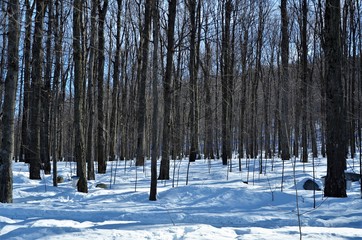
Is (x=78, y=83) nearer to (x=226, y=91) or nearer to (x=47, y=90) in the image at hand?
(x=47, y=90)

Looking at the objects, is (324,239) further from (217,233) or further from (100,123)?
(100,123)

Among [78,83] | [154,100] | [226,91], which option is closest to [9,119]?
[78,83]

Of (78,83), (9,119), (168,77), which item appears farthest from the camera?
(168,77)

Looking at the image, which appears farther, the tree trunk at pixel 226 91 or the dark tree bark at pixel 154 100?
the tree trunk at pixel 226 91

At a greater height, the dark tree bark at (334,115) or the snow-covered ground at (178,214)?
the dark tree bark at (334,115)

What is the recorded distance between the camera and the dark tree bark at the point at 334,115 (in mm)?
8047

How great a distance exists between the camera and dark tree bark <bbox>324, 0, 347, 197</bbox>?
8047 mm

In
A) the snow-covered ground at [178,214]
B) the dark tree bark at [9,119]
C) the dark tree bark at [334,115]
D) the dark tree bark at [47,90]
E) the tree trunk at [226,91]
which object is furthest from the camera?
the tree trunk at [226,91]

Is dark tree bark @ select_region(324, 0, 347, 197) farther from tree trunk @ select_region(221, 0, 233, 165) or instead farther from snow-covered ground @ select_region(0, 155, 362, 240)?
tree trunk @ select_region(221, 0, 233, 165)

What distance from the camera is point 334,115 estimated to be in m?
8.09

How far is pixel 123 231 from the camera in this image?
485 centimetres

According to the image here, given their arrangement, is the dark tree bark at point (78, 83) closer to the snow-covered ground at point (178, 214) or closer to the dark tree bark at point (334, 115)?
the snow-covered ground at point (178, 214)

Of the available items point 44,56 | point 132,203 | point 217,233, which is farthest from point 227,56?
point 217,233

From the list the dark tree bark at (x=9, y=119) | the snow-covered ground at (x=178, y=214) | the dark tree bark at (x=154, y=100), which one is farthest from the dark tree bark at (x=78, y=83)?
the dark tree bark at (x=154, y=100)
